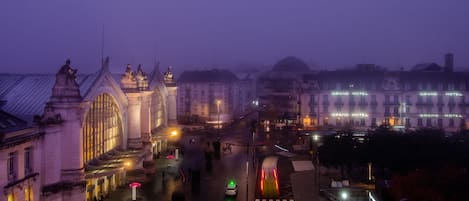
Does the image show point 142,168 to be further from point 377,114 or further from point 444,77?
point 444,77

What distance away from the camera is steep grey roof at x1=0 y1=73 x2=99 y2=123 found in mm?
46062

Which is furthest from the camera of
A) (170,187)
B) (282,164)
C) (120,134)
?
(282,164)

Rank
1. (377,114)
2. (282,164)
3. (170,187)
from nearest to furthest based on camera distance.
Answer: (170,187)
(282,164)
(377,114)

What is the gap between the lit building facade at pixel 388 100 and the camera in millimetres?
93062

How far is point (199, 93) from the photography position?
12331 centimetres

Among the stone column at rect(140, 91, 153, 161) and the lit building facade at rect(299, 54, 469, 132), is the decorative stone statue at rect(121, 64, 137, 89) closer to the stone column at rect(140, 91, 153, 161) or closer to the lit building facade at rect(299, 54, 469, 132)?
the stone column at rect(140, 91, 153, 161)

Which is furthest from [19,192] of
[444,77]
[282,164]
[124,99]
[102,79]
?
[444,77]

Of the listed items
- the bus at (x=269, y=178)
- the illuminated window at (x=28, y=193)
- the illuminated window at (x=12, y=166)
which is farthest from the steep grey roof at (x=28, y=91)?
the bus at (x=269, y=178)

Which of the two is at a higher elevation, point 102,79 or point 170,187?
point 102,79

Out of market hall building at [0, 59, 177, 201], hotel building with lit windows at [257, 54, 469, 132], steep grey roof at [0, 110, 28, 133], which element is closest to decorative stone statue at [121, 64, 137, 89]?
market hall building at [0, 59, 177, 201]

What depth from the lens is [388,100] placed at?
310 feet

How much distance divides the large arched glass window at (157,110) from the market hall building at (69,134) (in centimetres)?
960

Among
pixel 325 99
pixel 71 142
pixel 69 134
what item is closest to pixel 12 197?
pixel 71 142

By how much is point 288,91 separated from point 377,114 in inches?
1352
